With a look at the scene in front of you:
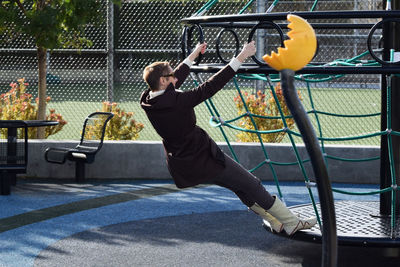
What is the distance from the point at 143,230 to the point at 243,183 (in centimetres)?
181

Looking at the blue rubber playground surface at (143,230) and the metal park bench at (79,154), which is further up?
the metal park bench at (79,154)

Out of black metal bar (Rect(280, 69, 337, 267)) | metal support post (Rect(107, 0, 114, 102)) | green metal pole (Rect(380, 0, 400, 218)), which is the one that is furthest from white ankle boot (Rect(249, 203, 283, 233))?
metal support post (Rect(107, 0, 114, 102))

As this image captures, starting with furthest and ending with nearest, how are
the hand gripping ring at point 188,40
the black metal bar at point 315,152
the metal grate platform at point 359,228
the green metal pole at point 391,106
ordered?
the green metal pole at point 391,106 → the metal grate platform at point 359,228 → the hand gripping ring at point 188,40 → the black metal bar at point 315,152

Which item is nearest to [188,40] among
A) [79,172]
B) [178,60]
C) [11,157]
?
[11,157]

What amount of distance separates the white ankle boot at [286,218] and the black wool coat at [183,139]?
49 centimetres

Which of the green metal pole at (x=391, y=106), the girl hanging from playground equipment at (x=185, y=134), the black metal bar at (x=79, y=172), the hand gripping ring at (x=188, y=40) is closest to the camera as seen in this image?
the girl hanging from playground equipment at (x=185, y=134)

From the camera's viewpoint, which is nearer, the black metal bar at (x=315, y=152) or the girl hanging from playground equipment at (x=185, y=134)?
the black metal bar at (x=315, y=152)

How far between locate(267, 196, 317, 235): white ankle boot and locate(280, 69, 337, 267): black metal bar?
2788mm

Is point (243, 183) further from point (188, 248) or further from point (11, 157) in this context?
point (11, 157)

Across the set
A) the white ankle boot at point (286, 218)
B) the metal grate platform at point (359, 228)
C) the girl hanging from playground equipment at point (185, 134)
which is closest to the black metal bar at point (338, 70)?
the girl hanging from playground equipment at point (185, 134)

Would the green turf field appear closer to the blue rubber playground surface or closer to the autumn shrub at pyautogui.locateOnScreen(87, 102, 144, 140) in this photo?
the autumn shrub at pyautogui.locateOnScreen(87, 102, 144, 140)

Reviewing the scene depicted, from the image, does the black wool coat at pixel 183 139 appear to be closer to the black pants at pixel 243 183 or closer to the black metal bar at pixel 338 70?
the black pants at pixel 243 183

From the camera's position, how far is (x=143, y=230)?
18.8 feet

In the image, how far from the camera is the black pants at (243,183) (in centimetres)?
410
